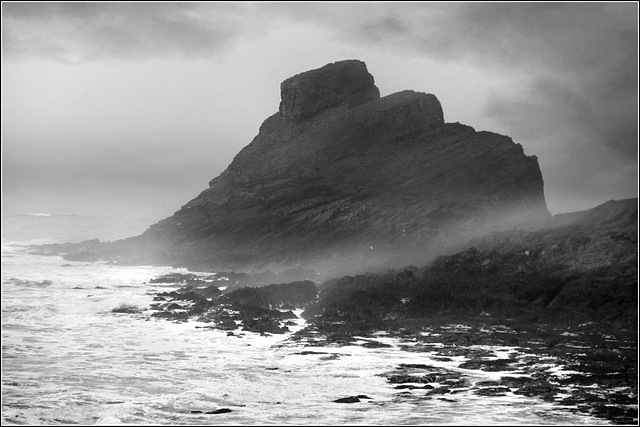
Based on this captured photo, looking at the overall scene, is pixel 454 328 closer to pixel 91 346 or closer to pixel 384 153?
pixel 91 346

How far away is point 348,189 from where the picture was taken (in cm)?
7231

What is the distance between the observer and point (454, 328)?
105ft

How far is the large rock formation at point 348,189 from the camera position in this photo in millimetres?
62562

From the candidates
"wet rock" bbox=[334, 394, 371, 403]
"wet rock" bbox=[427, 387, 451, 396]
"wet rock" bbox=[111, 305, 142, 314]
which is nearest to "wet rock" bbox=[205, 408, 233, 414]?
"wet rock" bbox=[334, 394, 371, 403]

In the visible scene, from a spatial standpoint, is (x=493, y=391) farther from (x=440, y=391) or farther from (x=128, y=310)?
(x=128, y=310)

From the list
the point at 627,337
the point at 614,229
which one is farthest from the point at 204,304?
the point at 614,229

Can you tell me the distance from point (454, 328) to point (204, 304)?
14560mm

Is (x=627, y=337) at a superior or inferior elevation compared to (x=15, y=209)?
inferior

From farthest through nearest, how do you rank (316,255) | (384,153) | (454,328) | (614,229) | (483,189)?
(384,153)
(483,189)
(316,255)
(614,229)
(454,328)

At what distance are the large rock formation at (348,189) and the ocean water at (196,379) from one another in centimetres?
2556

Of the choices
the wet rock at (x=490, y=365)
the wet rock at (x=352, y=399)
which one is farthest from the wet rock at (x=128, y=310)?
the wet rock at (x=352, y=399)

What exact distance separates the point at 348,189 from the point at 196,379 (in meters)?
50.9

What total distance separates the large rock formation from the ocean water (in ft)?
83.9

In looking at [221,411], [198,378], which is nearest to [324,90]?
[198,378]
